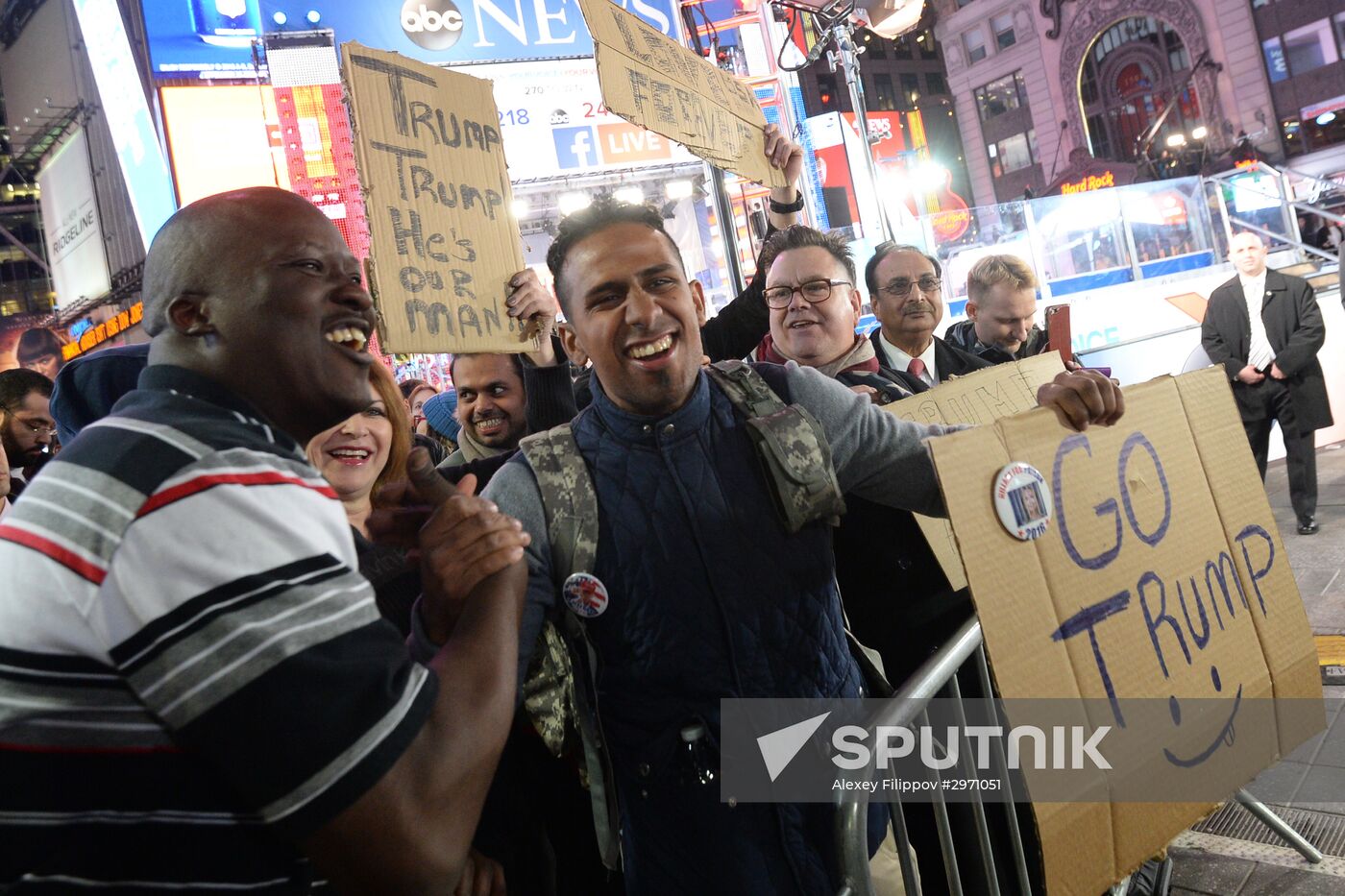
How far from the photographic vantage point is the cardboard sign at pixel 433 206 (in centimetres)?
187

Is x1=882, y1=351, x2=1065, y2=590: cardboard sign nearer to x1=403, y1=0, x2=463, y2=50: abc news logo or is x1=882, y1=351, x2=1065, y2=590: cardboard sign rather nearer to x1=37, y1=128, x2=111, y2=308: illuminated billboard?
x1=403, y1=0, x2=463, y2=50: abc news logo

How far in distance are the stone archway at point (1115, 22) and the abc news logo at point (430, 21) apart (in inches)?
1520

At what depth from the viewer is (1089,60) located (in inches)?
1745

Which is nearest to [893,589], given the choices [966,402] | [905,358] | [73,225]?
[966,402]

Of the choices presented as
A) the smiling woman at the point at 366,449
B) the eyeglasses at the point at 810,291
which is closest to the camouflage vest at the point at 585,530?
the smiling woman at the point at 366,449

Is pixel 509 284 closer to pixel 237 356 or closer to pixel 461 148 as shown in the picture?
pixel 461 148

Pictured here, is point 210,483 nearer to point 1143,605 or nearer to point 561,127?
point 1143,605

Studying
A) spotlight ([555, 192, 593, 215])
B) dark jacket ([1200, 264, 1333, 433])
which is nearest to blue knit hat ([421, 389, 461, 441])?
dark jacket ([1200, 264, 1333, 433])

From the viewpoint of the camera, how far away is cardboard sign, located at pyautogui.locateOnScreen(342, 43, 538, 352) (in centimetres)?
187

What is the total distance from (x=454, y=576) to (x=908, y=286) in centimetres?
268

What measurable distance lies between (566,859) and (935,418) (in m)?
1.57

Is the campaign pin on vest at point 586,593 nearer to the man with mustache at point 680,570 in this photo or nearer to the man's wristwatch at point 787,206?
the man with mustache at point 680,570

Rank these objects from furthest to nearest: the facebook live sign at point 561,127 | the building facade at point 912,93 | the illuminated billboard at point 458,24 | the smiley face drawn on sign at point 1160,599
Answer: the building facade at point 912,93 → the facebook live sign at point 561,127 → the illuminated billboard at point 458,24 → the smiley face drawn on sign at point 1160,599

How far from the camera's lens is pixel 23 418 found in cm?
445
